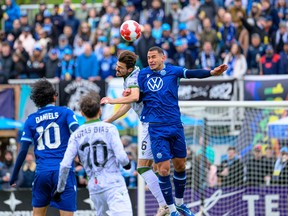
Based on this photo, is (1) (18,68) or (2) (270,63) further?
(1) (18,68)

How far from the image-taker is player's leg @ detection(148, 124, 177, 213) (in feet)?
44.3

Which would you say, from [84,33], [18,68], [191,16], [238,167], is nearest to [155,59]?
[238,167]

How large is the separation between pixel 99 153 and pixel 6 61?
551 inches

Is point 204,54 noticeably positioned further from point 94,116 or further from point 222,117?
point 94,116

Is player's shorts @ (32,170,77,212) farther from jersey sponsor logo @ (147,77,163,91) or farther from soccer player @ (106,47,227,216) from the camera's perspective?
jersey sponsor logo @ (147,77,163,91)

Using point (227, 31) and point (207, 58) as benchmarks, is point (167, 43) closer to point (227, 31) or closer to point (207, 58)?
point (207, 58)

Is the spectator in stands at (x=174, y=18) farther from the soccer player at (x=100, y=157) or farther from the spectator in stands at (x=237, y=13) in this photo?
the soccer player at (x=100, y=157)

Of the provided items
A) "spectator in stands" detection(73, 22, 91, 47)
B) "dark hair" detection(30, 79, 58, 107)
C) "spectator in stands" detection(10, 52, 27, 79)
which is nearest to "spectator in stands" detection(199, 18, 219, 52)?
"spectator in stands" detection(73, 22, 91, 47)

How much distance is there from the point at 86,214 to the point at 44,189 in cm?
562

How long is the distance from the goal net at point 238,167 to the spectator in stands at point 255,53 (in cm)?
375

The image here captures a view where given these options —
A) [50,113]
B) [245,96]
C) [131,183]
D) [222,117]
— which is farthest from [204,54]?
[50,113]

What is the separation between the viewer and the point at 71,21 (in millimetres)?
26406

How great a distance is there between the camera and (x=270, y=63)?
74.1 ft

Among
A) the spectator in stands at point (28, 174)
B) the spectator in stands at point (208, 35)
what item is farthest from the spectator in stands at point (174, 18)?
the spectator in stands at point (28, 174)
